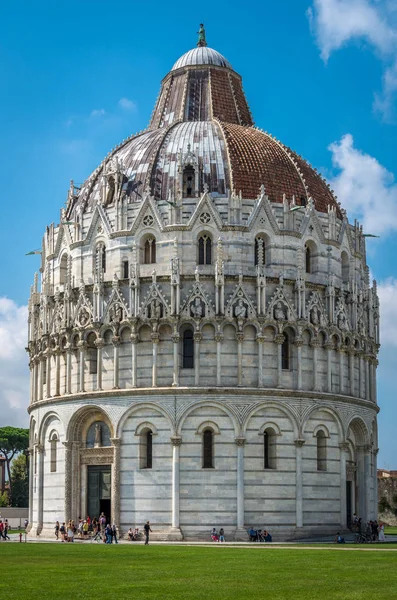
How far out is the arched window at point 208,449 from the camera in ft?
199

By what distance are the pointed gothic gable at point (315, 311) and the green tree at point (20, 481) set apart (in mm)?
53499

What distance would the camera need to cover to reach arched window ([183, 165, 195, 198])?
65250 millimetres

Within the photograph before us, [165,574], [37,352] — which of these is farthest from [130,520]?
[165,574]

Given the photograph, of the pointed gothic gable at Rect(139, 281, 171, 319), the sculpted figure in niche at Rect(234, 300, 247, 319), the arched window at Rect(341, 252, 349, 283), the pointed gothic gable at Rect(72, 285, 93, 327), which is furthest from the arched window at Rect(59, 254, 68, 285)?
the arched window at Rect(341, 252, 349, 283)

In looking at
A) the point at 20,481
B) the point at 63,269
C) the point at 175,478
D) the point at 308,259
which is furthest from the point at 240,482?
the point at 20,481

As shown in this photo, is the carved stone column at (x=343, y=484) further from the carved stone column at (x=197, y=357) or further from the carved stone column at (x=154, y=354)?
the carved stone column at (x=154, y=354)

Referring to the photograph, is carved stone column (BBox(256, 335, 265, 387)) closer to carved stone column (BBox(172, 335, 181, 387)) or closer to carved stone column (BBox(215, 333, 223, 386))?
carved stone column (BBox(215, 333, 223, 386))

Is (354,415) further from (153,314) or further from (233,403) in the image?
(153,314)

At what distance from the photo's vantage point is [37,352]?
6912 centimetres

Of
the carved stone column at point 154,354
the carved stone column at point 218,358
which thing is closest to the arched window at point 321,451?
the carved stone column at point 218,358

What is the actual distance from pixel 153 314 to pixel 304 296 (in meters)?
9.33

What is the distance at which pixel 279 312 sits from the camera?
62.5 meters

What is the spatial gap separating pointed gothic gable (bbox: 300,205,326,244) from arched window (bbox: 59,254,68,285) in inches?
614

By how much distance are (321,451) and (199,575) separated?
32.3 m
